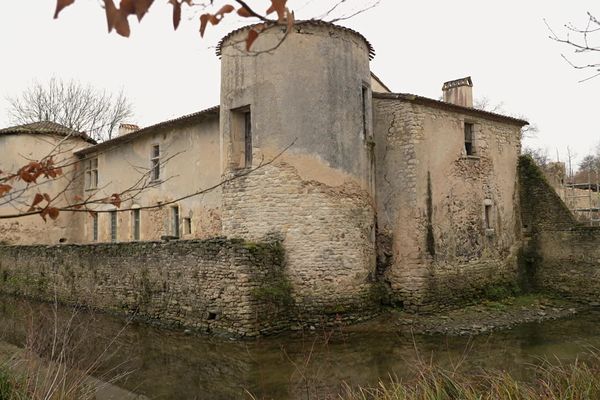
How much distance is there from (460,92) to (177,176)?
986 cm

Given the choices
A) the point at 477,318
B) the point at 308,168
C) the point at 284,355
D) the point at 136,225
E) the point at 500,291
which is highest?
the point at 308,168

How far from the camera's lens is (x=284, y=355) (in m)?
10.3

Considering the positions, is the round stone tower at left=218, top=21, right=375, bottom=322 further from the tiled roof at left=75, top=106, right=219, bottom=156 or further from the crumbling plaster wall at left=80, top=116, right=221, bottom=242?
the crumbling plaster wall at left=80, top=116, right=221, bottom=242

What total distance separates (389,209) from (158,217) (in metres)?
9.30

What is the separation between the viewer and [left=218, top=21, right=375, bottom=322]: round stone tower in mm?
12719

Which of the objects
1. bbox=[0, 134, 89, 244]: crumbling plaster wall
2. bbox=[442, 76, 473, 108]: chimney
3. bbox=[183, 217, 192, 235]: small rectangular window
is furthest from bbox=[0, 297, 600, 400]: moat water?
bbox=[0, 134, 89, 244]: crumbling plaster wall

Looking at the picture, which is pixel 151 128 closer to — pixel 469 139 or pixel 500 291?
pixel 469 139

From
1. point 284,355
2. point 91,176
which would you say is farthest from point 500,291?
point 91,176

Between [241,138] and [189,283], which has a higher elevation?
[241,138]

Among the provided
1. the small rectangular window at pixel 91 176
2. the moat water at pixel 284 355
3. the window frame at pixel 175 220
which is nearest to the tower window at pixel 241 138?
the moat water at pixel 284 355

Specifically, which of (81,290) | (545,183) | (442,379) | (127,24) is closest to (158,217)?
(81,290)

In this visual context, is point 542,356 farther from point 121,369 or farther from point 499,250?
point 121,369

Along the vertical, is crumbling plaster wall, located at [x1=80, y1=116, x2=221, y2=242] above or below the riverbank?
above

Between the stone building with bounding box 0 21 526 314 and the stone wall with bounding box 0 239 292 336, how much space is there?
0.79 m
